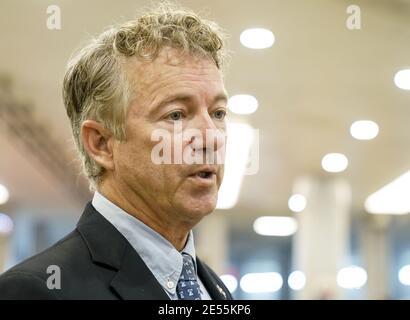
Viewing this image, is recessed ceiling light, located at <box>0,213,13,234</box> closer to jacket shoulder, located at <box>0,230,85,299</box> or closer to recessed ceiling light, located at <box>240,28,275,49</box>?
recessed ceiling light, located at <box>240,28,275,49</box>

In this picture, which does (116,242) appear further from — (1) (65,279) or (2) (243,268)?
(2) (243,268)

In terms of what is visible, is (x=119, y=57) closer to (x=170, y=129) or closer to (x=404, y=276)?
(x=170, y=129)

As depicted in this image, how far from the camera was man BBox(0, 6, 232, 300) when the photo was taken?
2.78 ft

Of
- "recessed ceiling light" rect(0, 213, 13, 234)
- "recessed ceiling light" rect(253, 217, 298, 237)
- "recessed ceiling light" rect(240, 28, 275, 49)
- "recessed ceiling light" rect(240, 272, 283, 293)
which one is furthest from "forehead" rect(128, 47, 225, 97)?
"recessed ceiling light" rect(240, 272, 283, 293)

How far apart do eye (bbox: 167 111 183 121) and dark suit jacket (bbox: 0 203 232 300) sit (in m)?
0.15

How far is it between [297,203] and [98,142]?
5809 mm

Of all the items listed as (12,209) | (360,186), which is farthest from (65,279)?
(360,186)

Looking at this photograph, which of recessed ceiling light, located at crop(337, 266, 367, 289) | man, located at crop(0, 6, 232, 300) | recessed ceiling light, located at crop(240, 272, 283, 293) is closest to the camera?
man, located at crop(0, 6, 232, 300)

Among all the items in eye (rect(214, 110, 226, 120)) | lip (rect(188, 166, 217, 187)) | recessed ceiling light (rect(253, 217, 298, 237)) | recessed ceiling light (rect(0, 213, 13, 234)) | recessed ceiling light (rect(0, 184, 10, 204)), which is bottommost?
lip (rect(188, 166, 217, 187))

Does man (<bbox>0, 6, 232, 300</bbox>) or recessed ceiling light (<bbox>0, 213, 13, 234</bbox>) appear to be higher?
recessed ceiling light (<bbox>0, 213, 13, 234</bbox>)

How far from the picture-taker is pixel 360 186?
20.8ft

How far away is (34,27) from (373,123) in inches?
108

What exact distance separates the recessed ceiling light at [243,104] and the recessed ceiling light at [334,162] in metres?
1.38

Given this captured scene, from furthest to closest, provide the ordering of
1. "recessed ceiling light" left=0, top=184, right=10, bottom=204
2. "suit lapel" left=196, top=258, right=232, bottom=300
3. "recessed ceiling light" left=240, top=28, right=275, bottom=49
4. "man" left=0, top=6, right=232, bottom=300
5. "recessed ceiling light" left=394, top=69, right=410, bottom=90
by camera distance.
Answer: "recessed ceiling light" left=0, top=184, right=10, bottom=204 → "recessed ceiling light" left=394, top=69, right=410, bottom=90 → "recessed ceiling light" left=240, top=28, right=275, bottom=49 → "suit lapel" left=196, top=258, right=232, bottom=300 → "man" left=0, top=6, right=232, bottom=300
